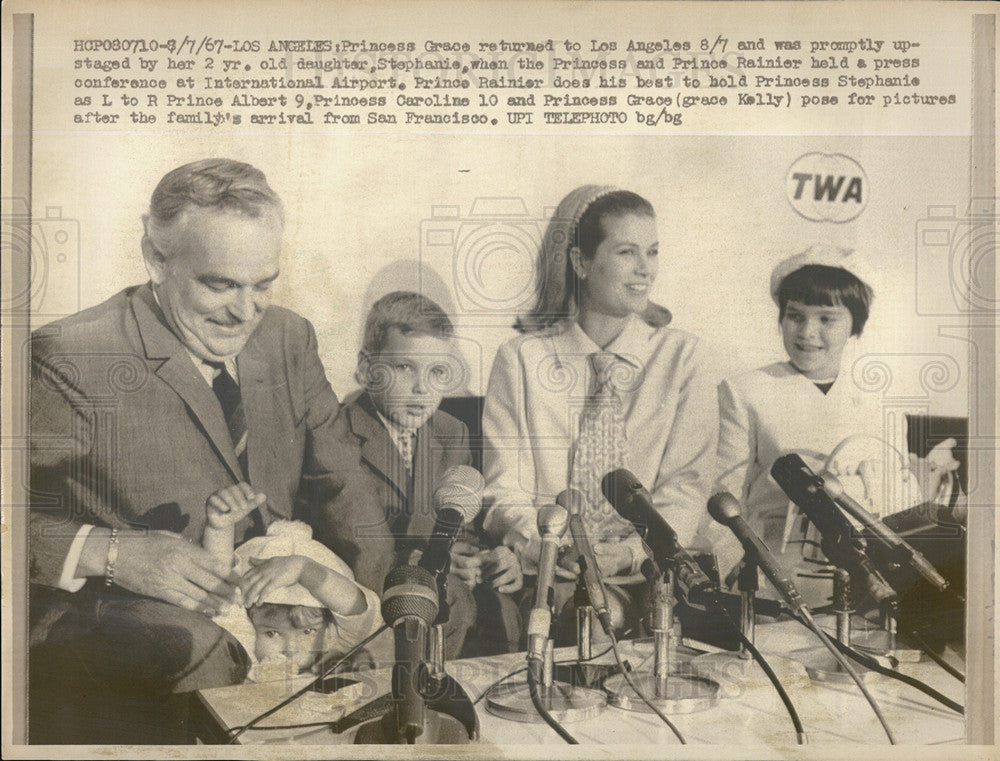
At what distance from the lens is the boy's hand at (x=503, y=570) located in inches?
189

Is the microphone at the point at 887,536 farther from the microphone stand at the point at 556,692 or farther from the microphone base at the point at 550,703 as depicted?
the microphone base at the point at 550,703

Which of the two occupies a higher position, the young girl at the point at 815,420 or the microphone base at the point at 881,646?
the young girl at the point at 815,420

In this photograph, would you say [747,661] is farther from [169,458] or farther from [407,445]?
[169,458]

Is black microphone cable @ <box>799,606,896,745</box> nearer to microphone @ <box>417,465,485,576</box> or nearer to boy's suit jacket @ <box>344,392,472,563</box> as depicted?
microphone @ <box>417,465,485,576</box>

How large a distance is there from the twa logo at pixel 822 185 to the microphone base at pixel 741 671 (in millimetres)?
2133

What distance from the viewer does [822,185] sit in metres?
4.87

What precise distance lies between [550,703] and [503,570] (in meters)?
0.66

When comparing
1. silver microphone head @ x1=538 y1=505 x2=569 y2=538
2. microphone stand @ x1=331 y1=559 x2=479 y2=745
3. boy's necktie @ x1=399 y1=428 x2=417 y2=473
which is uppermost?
boy's necktie @ x1=399 y1=428 x2=417 y2=473

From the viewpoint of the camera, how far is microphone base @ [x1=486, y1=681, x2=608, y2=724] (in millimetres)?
4793

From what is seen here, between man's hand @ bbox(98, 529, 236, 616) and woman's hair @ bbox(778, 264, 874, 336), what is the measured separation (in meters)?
2.96

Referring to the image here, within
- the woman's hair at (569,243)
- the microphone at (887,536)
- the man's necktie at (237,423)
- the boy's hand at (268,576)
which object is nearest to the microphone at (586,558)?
the woman's hair at (569,243)

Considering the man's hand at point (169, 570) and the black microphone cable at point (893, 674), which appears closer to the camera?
the man's hand at point (169, 570)

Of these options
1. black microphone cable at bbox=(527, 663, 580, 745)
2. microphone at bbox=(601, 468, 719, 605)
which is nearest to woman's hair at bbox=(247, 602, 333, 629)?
black microphone cable at bbox=(527, 663, 580, 745)

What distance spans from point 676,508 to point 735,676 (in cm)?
85
